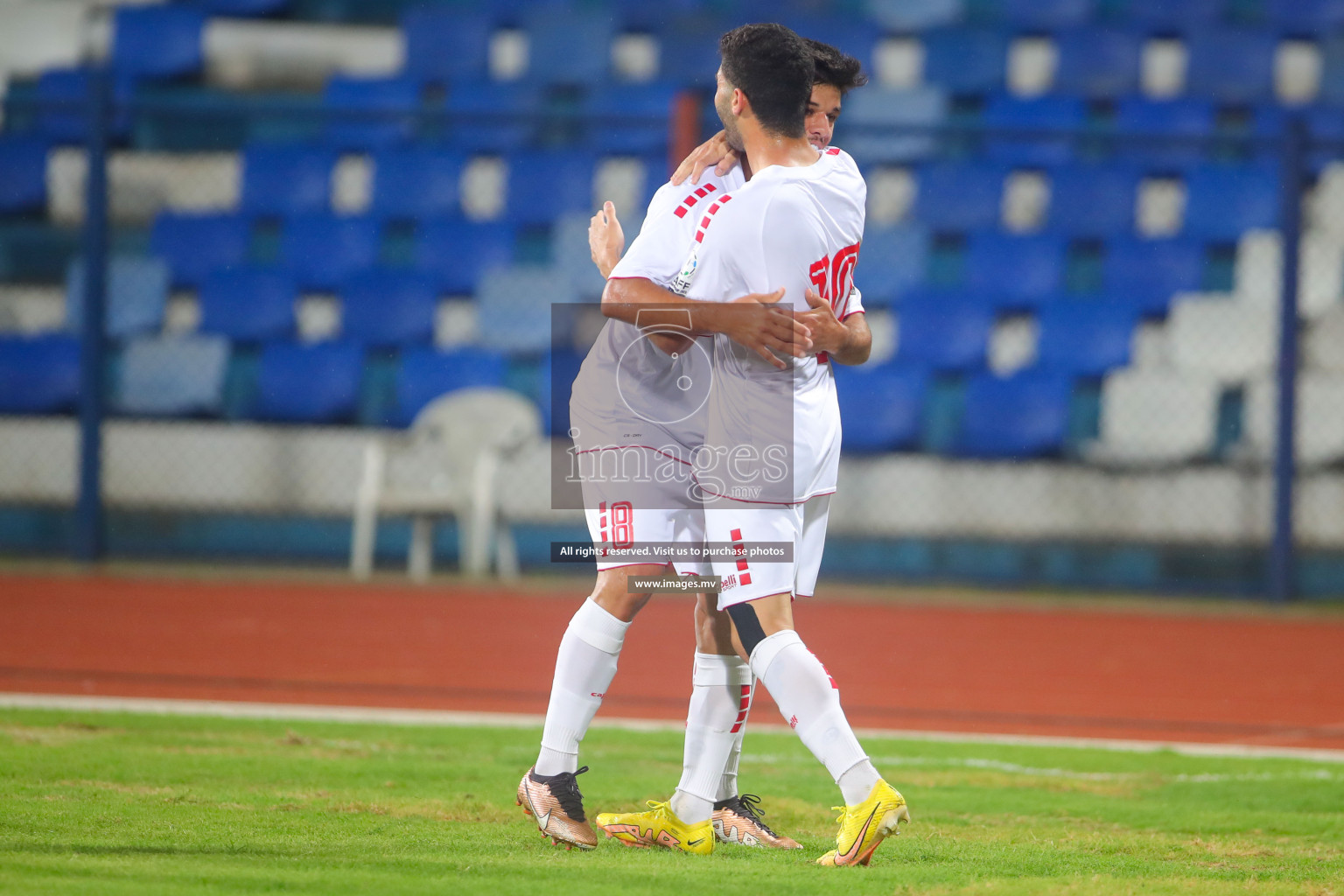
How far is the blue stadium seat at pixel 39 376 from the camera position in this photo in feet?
35.1

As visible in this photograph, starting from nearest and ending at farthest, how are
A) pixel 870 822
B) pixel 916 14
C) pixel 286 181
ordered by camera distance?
1. pixel 870 822
2. pixel 286 181
3. pixel 916 14

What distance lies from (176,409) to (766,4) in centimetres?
600

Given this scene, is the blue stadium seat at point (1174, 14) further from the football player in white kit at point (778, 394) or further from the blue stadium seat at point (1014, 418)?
the football player in white kit at point (778, 394)

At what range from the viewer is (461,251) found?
37.3 feet

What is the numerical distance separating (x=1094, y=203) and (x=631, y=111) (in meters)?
3.60

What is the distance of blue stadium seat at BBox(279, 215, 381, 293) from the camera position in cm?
1131

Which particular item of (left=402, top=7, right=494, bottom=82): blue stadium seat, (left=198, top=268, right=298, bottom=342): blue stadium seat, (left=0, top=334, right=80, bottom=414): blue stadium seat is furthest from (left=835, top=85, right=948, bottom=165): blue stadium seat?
(left=0, top=334, right=80, bottom=414): blue stadium seat

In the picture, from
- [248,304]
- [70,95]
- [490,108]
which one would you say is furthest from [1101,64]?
[70,95]

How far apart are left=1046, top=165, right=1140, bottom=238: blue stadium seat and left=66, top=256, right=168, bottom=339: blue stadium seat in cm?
658

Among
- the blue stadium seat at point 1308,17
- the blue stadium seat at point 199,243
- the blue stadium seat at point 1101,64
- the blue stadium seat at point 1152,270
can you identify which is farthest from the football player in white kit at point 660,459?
the blue stadium seat at point 1308,17

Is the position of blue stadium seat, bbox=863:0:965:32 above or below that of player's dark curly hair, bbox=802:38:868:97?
above

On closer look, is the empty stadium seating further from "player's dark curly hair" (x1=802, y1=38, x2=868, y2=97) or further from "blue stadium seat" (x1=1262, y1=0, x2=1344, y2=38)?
"player's dark curly hair" (x1=802, y1=38, x2=868, y2=97)

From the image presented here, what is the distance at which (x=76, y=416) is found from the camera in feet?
34.8

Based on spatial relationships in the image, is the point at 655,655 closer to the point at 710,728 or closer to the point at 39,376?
the point at 710,728
